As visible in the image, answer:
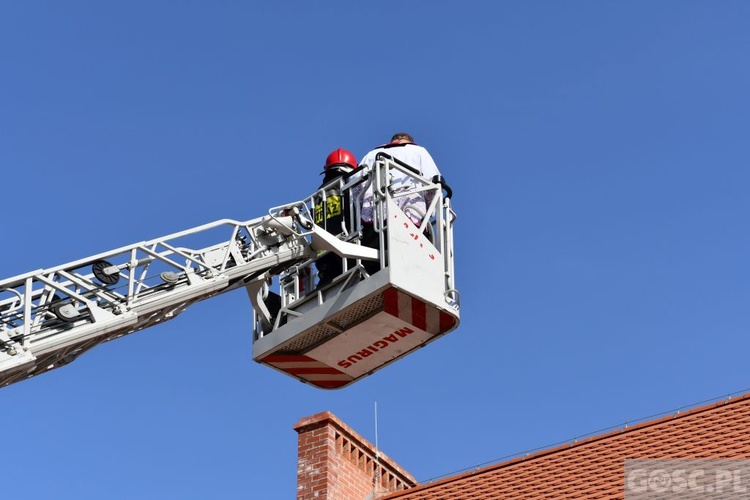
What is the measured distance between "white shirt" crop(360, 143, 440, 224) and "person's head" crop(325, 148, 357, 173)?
0.27 metres

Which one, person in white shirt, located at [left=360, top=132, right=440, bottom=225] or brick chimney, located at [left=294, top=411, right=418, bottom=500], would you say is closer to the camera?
person in white shirt, located at [left=360, top=132, right=440, bottom=225]

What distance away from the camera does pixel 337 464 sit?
22.4 metres

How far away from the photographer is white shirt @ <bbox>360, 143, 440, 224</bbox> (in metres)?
17.6

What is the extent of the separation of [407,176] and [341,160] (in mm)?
926

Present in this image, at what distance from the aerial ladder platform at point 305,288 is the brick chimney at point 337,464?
3.87 meters

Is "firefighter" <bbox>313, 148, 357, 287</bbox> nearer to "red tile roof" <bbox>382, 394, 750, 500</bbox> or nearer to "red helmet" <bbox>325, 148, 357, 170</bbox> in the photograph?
"red helmet" <bbox>325, 148, 357, 170</bbox>

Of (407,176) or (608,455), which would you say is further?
(608,455)

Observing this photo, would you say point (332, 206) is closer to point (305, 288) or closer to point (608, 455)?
point (305, 288)

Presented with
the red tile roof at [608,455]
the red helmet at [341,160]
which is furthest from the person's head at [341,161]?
the red tile roof at [608,455]

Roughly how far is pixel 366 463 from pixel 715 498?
6051mm

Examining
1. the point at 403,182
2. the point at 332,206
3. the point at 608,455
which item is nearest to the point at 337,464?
the point at 608,455

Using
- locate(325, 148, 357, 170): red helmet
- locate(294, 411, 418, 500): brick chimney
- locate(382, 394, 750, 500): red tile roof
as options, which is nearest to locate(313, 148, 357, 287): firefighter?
locate(325, 148, 357, 170): red helmet

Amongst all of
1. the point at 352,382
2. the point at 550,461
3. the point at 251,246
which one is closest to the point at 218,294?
the point at 251,246

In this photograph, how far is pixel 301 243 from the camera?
17719 mm
